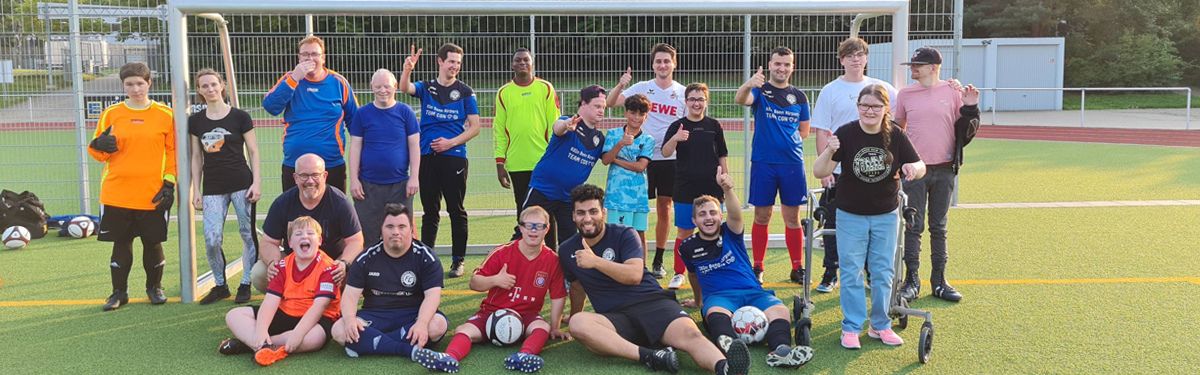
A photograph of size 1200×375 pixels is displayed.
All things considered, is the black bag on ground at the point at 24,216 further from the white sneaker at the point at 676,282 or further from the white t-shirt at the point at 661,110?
the white sneaker at the point at 676,282

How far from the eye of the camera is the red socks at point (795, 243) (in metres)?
6.84

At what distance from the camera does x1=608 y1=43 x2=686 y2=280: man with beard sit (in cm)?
709

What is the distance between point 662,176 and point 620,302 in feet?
6.44

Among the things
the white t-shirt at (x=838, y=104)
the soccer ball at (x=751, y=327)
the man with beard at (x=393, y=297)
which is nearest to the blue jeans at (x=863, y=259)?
the soccer ball at (x=751, y=327)

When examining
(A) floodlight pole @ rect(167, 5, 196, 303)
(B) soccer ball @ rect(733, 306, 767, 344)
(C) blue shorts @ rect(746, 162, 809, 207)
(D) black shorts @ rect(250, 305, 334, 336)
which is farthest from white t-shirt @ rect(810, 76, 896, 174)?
(A) floodlight pole @ rect(167, 5, 196, 303)

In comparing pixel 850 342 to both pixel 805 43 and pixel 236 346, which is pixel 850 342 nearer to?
pixel 236 346

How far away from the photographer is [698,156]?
6555 millimetres

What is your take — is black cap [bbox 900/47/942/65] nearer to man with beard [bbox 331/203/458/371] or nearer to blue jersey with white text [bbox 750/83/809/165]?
blue jersey with white text [bbox 750/83/809/165]

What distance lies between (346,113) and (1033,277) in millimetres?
5034

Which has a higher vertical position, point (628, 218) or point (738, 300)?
point (628, 218)

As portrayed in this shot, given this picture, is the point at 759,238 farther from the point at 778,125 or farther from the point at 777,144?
the point at 778,125

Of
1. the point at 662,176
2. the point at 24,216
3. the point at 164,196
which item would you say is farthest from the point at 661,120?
the point at 24,216

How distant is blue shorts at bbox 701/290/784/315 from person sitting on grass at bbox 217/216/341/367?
82.0 inches

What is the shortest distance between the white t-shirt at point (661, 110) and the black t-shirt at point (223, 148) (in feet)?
Answer: 8.98
